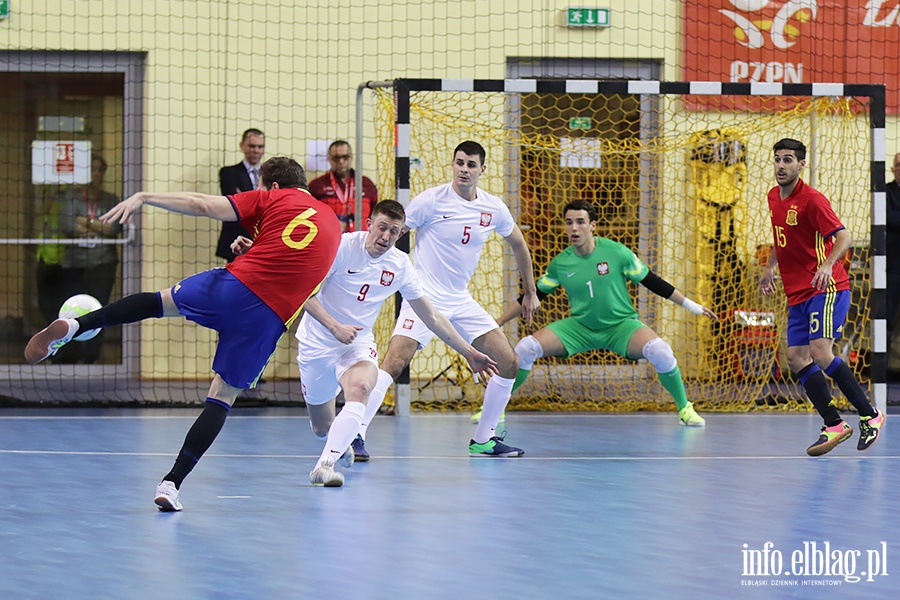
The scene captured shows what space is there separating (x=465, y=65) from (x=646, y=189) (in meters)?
2.13

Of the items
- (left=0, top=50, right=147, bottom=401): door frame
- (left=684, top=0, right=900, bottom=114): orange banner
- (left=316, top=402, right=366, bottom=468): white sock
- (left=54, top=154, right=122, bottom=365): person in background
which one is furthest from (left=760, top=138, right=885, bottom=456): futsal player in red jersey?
(left=54, top=154, right=122, bottom=365): person in background

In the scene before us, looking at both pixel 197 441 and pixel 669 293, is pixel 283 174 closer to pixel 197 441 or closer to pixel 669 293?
pixel 197 441

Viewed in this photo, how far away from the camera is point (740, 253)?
440 inches

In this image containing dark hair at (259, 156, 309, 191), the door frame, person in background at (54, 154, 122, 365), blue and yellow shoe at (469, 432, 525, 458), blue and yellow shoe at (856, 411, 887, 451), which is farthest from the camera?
person in background at (54, 154, 122, 365)

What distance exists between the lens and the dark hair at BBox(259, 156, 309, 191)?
18.5 feet

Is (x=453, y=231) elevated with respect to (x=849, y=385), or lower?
elevated

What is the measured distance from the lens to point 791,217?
7.39m

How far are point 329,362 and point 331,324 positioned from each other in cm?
52

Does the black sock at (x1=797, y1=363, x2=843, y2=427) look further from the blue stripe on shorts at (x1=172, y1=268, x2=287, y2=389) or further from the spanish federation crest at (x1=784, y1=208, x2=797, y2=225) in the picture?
the blue stripe on shorts at (x1=172, y1=268, x2=287, y2=389)

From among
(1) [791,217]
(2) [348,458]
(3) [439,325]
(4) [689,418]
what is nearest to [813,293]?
(1) [791,217]

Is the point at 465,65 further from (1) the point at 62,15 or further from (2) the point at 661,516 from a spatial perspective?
(2) the point at 661,516

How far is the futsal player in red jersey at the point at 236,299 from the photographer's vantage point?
5.17 metres

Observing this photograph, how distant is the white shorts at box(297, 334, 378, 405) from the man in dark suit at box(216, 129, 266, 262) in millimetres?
4282

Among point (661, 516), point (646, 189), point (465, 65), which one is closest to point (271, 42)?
point (465, 65)
